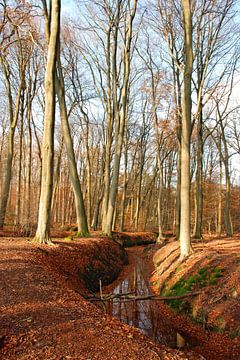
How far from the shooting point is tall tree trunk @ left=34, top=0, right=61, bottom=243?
34.6 feet

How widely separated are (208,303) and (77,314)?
382 centimetres

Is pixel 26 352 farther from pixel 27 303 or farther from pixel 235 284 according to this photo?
pixel 235 284

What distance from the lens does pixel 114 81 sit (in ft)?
61.6

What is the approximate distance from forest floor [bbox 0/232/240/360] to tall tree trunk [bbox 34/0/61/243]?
2.80ft

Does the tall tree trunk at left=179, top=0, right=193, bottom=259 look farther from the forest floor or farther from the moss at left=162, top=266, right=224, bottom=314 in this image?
the moss at left=162, top=266, right=224, bottom=314

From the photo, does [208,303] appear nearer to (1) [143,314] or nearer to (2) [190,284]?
(2) [190,284]

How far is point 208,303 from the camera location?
24.6 ft

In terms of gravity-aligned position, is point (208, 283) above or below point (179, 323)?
above

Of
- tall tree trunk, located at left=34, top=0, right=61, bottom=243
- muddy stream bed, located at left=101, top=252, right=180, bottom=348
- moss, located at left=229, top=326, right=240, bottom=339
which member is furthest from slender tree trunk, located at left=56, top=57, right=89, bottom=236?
moss, located at left=229, top=326, right=240, bottom=339

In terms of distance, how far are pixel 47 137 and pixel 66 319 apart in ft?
23.7

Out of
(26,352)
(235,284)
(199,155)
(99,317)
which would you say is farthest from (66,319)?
(199,155)

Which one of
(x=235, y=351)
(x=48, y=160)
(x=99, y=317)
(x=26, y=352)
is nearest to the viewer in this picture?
(x=26, y=352)

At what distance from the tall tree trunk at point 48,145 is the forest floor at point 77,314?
85 cm

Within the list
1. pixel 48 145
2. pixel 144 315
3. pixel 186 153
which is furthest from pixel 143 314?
pixel 48 145
